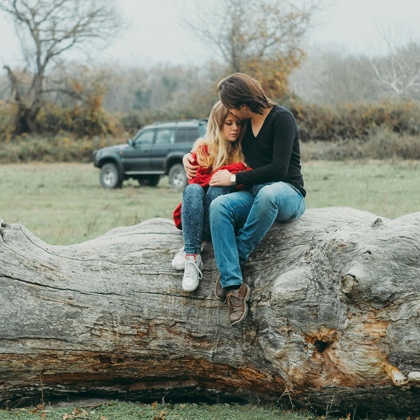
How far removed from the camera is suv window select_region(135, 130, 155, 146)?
90.9 ft

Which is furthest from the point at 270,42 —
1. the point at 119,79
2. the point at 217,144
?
the point at 217,144

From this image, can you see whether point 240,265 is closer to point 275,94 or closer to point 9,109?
point 275,94

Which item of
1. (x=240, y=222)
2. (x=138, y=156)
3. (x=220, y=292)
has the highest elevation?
(x=240, y=222)

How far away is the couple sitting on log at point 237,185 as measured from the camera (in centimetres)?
543

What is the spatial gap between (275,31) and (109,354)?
4444 centimetres

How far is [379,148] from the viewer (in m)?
34.6

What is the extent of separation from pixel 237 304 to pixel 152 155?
21772 mm

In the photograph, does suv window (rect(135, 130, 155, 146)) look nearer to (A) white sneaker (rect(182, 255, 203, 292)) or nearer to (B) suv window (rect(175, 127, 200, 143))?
(B) suv window (rect(175, 127, 200, 143))

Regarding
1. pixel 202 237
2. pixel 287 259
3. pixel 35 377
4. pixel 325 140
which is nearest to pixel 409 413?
pixel 287 259

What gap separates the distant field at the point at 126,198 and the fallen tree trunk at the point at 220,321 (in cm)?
703

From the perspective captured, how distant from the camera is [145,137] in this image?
27891 millimetres

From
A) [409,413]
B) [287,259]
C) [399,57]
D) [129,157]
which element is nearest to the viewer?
[409,413]

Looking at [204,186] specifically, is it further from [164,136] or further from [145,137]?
[145,137]

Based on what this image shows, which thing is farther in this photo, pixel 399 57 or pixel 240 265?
pixel 399 57
